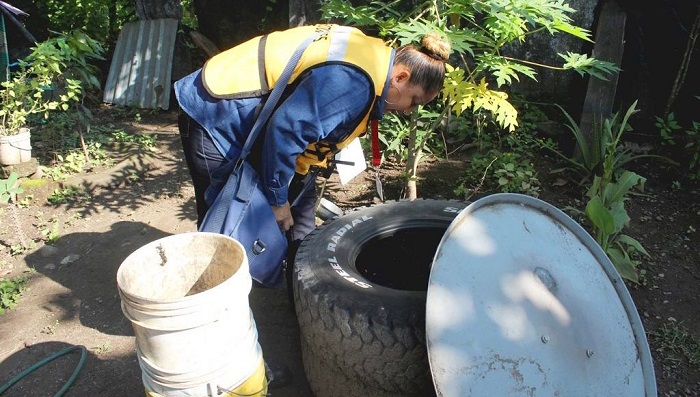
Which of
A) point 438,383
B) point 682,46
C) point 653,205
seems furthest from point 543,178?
point 438,383

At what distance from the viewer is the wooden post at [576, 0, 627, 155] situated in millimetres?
4332

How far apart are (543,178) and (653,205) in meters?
0.84

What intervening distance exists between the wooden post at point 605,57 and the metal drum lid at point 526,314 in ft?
8.41

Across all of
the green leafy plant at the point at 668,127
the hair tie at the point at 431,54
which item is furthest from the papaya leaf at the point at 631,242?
the hair tie at the point at 431,54

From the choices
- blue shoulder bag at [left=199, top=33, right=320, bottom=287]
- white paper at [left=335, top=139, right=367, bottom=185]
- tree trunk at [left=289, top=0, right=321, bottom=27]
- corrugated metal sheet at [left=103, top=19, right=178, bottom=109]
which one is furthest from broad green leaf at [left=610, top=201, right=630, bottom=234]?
corrugated metal sheet at [left=103, top=19, right=178, bottom=109]

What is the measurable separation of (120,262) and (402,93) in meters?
2.53

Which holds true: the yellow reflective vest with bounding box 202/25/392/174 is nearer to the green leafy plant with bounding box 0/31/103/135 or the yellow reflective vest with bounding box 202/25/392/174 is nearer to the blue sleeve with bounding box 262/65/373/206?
the blue sleeve with bounding box 262/65/373/206

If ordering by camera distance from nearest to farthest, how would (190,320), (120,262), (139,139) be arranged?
(190,320) < (120,262) < (139,139)

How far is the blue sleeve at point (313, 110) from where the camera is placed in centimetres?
207

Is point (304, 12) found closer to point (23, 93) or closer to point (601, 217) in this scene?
point (23, 93)

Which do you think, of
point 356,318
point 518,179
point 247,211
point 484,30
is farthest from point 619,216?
point 247,211

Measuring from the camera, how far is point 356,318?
2.00 meters

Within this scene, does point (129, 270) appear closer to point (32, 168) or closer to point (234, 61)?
point (234, 61)

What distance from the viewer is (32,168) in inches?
191
